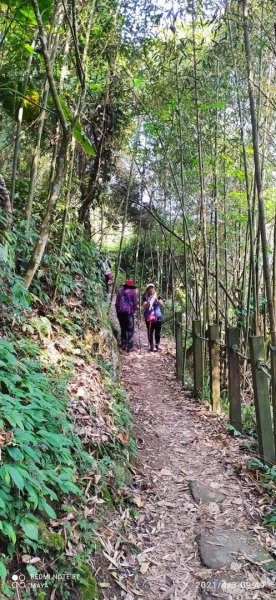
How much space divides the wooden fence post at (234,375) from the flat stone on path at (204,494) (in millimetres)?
1174

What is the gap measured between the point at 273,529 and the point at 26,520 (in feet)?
6.11

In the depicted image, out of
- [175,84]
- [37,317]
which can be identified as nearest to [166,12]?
[175,84]

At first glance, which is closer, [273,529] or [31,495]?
[31,495]

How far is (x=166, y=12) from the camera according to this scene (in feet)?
13.8

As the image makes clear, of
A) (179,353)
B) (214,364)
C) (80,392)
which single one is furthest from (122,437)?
(179,353)

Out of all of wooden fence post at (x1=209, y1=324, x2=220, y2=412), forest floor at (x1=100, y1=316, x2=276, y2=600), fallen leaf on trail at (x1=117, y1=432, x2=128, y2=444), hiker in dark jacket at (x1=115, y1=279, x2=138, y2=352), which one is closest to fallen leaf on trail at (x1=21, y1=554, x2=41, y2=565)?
forest floor at (x1=100, y1=316, x2=276, y2=600)

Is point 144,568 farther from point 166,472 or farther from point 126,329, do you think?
point 126,329

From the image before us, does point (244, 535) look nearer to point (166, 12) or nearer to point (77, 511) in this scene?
point (77, 511)

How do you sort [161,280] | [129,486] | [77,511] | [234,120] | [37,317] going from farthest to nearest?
1. [161,280]
2. [234,120]
3. [37,317]
4. [129,486]
5. [77,511]

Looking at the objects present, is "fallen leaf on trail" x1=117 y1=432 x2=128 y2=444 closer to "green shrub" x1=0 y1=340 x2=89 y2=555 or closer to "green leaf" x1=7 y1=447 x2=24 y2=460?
"green shrub" x1=0 y1=340 x2=89 y2=555

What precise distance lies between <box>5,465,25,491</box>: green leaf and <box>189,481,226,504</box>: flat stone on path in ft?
6.31

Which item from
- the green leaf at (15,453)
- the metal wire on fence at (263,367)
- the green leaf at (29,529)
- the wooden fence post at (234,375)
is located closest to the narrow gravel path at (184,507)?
the wooden fence post at (234,375)

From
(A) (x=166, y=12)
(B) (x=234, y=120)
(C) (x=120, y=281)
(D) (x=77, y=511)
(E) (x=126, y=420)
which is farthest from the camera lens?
(C) (x=120, y=281)

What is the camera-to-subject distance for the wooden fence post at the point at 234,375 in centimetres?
429
